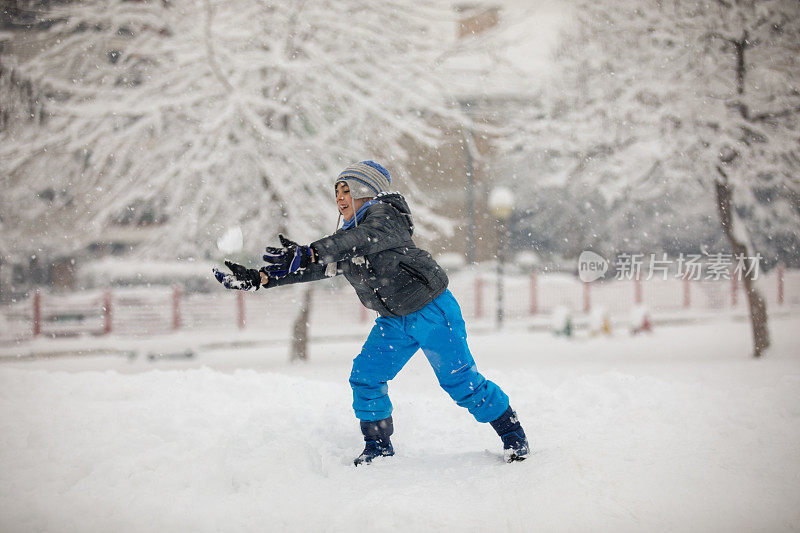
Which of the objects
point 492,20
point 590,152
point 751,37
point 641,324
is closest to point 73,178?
point 492,20

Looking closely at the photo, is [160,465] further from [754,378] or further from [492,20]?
[492,20]

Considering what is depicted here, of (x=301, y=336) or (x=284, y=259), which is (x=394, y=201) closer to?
(x=284, y=259)

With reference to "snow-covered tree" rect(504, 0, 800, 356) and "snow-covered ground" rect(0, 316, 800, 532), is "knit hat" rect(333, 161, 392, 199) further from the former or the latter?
"snow-covered tree" rect(504, 0, 800, 356)

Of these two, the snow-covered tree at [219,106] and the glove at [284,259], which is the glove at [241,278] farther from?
the snow-covered tree at [219,106]

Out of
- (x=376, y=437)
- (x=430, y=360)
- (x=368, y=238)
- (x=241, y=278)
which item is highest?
(x=368, y=238)

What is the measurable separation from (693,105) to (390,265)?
6.10 metres

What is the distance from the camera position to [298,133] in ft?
25.4

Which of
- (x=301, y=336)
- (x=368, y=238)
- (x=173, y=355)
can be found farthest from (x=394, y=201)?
(x=173, y=355)

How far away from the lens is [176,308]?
12031 millimetres

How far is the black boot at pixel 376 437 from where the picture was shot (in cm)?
300

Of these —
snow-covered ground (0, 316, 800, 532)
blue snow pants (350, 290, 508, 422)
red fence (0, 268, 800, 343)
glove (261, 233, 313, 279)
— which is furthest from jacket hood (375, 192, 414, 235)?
red fence (0, 268, 800, 343)

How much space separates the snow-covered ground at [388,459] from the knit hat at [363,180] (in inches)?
53.4

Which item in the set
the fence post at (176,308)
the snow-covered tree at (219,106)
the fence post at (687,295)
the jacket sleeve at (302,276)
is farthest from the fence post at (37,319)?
the fence post at (687,295)

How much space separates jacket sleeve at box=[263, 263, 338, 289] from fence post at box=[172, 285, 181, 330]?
10.3 metres
